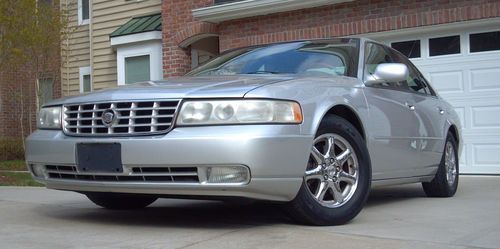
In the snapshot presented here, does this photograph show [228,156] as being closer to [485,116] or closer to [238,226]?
[238,226]

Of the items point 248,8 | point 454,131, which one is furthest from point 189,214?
point 248,8

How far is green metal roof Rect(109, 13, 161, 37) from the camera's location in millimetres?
13805

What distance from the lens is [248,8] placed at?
11438mm

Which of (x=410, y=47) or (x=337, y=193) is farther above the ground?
(x=410, y=47)

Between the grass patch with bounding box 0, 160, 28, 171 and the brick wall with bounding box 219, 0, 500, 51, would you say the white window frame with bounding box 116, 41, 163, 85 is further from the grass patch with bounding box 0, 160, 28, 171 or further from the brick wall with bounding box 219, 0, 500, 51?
the grass patch with bounding box 0, 160, 28, 171

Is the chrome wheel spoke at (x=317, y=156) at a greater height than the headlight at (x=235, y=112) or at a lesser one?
lesser

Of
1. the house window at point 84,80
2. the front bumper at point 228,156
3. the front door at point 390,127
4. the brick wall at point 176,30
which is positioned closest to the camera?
the front bumper at point 228,156

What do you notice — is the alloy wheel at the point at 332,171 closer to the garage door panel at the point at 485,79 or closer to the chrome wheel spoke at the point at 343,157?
the chrome wheel spoke at the point at 343,157

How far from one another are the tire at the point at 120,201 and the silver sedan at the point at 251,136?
0.02 m

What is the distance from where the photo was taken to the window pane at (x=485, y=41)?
9.36m

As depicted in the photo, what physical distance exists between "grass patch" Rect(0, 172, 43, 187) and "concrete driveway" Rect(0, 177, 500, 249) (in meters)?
2.80

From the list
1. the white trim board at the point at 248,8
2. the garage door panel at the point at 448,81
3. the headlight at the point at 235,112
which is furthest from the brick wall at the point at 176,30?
the headlight at the point at 235,112

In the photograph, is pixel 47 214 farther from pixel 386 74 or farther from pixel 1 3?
pixel 1 3

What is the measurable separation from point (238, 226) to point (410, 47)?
645 centimetres
